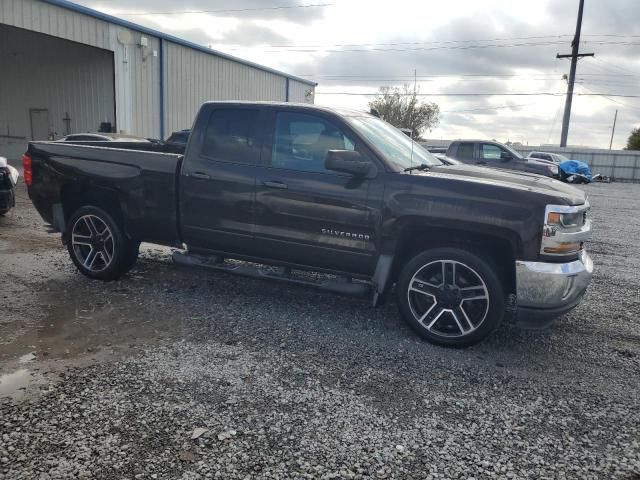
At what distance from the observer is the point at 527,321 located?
3994 millimetres

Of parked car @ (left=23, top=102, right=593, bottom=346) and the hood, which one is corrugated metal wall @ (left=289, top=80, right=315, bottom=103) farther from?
the hood

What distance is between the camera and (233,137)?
5047 mm

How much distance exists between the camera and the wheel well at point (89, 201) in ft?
18.5

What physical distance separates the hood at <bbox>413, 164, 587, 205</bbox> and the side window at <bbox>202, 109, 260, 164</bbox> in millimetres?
1634

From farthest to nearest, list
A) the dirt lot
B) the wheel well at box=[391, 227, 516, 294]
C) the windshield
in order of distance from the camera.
Answer: the windshield < the wheel well at box=[391, 227, 516, 294] < the dirt lot

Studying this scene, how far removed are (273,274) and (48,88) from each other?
2288cm

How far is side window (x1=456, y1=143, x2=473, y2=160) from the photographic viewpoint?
16406mm

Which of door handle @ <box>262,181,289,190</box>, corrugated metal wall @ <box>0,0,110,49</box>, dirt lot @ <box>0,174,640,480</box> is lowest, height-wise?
dirt lot @ <box>0,174,640,480</box>

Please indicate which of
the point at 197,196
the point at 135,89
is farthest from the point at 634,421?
the point at 135,89

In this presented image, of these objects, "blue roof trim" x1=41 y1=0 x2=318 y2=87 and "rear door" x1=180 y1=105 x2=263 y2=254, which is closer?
"rear door" x1=180 y1=105 x2=263 y2=254

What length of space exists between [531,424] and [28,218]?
9595 mm

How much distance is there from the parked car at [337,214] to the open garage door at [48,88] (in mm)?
16550

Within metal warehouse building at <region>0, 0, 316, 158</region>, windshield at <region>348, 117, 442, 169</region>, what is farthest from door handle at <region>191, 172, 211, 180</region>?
metal warehouse building at <region>0, 0, 316, 158</region>

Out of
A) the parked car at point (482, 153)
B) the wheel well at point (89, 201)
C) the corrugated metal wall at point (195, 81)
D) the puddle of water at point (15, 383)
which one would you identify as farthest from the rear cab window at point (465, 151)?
the puddle of water at point (15, 383)
